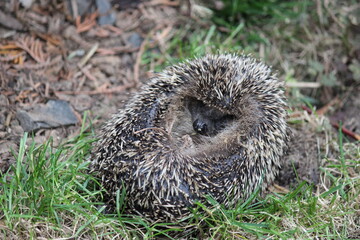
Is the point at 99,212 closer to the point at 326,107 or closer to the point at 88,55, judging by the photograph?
the point at 88,55

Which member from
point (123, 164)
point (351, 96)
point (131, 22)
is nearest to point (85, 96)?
point (131, 22)

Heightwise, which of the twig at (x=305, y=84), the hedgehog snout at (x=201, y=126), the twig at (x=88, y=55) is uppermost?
the twig at (x=88, y=55)

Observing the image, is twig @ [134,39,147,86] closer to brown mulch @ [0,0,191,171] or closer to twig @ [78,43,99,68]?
brown mulch @ [0,0,191,171]

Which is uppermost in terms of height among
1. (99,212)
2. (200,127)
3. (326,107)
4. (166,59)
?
(166,59)

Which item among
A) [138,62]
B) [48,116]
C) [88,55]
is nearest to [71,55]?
[88,55]

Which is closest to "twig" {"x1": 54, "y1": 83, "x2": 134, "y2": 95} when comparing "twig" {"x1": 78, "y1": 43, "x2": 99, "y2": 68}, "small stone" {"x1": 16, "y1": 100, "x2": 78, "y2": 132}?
"small stone" {"x1": 16, "y1": 100, "x2": 78, "y2": 132}

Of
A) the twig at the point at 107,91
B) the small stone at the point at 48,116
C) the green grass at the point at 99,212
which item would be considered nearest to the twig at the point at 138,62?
the twig at the point at 107,91

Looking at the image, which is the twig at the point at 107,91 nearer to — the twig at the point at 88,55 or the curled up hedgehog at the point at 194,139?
the twig at the point at 88,55
